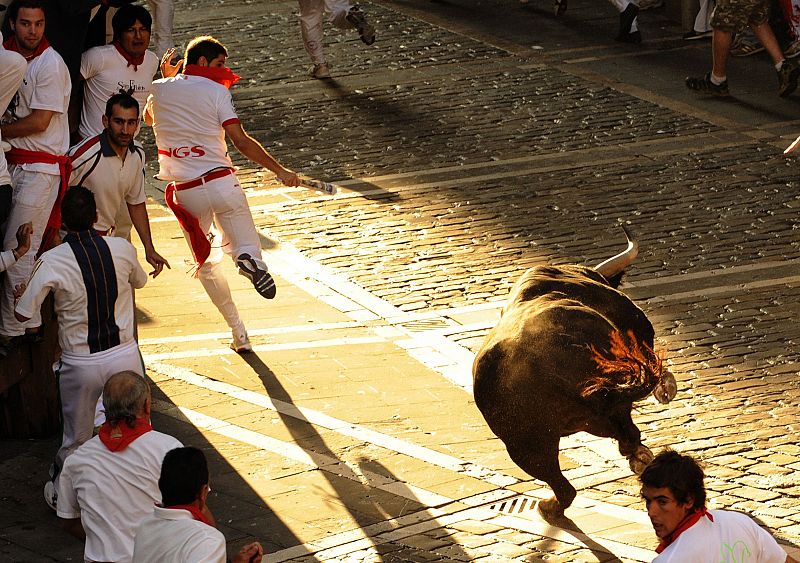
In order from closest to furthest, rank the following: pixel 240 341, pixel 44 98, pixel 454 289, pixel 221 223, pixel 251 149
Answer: pixel 44 98, pixel 251 149, pixel 221 223, pixel 240 341, pixel 454 289

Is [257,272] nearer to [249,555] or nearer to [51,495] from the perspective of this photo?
[51,495]

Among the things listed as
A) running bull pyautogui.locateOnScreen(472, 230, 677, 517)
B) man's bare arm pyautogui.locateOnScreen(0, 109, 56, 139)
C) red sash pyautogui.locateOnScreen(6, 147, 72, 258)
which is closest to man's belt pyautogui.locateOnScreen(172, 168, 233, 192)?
red sash pyautogui.locateOnScreen(6, 147, 72, 258)

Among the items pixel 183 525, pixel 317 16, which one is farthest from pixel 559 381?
pixel 317 16

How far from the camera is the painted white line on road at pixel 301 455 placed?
866 cm

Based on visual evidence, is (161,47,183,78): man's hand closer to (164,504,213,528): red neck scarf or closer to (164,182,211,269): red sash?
(164,182,211,269): red sash

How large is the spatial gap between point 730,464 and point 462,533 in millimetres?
1835

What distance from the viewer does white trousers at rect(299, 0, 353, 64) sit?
60.1ft

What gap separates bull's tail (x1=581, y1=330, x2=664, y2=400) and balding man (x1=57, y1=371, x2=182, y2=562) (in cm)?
224

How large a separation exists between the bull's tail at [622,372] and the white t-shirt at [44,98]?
3588mm

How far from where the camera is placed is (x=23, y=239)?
28.4ft

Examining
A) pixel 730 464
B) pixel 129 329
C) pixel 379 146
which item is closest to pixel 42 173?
pixel 129 329

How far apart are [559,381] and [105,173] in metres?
3.31

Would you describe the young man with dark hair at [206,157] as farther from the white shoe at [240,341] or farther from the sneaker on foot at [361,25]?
the sneaker on foot at [361,25]

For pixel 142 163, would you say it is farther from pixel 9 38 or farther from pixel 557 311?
pixel 557 311
